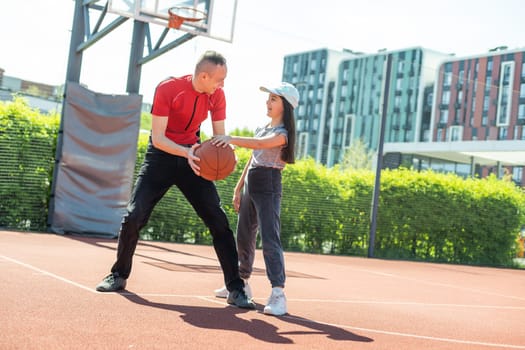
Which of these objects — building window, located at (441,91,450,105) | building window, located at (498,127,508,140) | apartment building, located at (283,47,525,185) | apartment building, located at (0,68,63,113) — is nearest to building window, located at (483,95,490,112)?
apartment building, located at (283,47,525,185)

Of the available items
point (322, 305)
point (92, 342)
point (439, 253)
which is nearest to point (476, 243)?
point (439, 253)

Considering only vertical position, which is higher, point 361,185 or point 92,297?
point 361,185

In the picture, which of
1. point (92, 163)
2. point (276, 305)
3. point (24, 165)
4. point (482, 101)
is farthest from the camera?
point (482, 101)

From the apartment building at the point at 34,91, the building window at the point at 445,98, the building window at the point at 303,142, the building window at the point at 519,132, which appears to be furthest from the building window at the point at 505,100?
the apartment building at the point at 34,91

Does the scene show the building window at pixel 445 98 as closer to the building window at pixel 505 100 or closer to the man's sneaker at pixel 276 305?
the building window at pixel 505 100

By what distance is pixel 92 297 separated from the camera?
5.57 meters

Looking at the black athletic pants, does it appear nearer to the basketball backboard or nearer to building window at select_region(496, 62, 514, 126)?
the basketball backboard

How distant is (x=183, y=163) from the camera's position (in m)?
5.79

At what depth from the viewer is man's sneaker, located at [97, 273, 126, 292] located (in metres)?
5.89

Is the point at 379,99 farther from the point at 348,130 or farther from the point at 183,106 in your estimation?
the point at 183,106

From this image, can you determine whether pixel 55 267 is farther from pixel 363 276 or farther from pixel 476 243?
pixel 476 243

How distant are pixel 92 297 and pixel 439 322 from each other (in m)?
2.75

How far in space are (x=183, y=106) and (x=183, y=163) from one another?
1.40 feet

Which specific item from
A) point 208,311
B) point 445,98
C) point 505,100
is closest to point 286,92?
point 208,311
